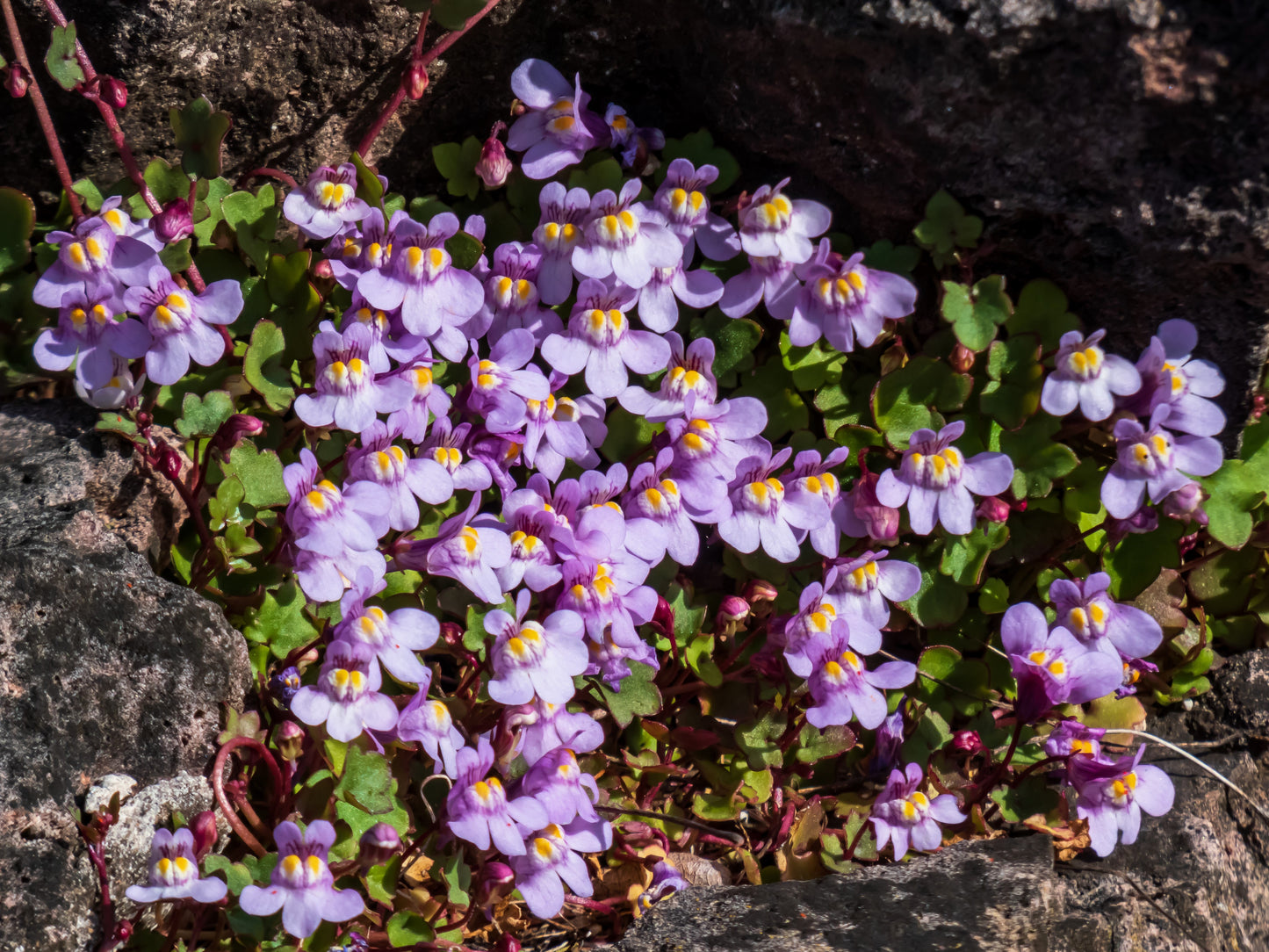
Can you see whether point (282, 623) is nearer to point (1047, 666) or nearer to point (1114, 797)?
point (1047, 666)

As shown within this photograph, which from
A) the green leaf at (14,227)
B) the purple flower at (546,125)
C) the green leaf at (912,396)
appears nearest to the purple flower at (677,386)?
the green leaf at (912,396)

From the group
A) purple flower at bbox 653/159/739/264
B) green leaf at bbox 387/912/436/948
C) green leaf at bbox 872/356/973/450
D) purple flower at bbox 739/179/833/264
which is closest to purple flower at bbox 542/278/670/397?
purple flower at bbox 653/159/739/264

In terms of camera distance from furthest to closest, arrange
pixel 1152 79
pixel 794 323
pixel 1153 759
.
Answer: pixel 1153 759 → pixel 794 323 → pixel 1152 79

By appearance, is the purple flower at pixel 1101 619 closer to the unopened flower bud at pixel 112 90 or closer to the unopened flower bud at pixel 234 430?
the unopened flower bud at pixel 234 430

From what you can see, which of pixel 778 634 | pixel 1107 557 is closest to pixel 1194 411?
pixel 1107 557

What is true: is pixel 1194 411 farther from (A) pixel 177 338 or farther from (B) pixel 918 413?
(A) pixel 177 338

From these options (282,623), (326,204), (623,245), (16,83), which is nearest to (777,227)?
(623,245)
